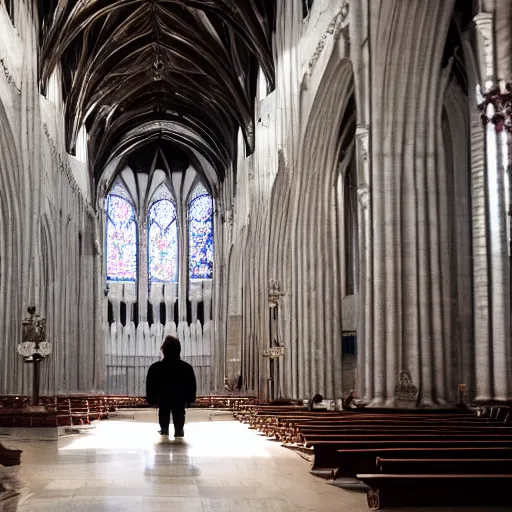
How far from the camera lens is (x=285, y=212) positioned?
27.6 m

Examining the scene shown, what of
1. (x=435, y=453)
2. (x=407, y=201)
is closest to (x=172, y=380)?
(x=435, y=453)

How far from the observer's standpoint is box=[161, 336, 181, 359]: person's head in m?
10.9

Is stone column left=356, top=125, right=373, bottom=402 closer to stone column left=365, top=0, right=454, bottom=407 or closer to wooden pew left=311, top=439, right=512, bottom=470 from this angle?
stone column left=365, top=0, right=454, bottom=407

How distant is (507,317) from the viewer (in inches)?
558

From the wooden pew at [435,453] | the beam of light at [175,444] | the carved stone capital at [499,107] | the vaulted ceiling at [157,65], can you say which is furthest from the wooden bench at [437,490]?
the vaulted ceiling at [157,65]

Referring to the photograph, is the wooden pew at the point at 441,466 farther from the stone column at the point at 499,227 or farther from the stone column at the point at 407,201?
the stone column at the point at 407,201

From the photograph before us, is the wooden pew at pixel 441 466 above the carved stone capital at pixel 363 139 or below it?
below

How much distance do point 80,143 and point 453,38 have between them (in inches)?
950

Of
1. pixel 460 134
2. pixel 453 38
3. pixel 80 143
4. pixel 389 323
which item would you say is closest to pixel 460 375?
pixel 389 323

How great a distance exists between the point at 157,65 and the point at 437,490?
1460 inches

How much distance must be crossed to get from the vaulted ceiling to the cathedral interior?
110mm

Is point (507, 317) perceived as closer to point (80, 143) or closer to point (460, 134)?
point (460, 134)

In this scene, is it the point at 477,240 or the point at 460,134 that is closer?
the point at 477,240

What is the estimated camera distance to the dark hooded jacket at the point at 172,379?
1093cm
